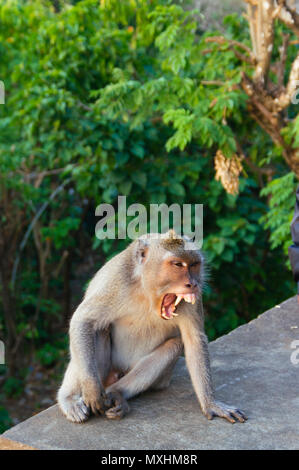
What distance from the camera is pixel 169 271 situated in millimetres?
2973

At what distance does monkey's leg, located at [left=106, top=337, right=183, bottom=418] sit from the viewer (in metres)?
3.18

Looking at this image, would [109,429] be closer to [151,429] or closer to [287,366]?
[151,429]

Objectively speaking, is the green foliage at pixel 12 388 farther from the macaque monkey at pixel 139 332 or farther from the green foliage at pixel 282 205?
the macaque monkey at pixel 139 332

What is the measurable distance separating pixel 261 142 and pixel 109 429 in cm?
384

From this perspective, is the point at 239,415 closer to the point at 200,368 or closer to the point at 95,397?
Result: the point at 200,368

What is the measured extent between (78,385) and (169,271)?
0.77 meters

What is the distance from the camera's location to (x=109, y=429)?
115 inches

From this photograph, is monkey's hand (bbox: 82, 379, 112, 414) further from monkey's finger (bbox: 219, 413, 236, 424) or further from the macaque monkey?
monkey's finger (bbox: 219, 413, 236, 424)

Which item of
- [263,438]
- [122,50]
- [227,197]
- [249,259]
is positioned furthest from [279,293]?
[263,438]

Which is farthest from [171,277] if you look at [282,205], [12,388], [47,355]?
[47,355]

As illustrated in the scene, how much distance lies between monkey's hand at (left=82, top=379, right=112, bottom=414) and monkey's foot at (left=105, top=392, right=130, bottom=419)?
1.2 inches

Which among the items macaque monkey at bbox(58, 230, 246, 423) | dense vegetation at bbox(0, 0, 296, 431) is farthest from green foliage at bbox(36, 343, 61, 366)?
macaque monkey at bbox(58, 230, 246, 423)

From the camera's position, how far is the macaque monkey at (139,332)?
3.01 meters
